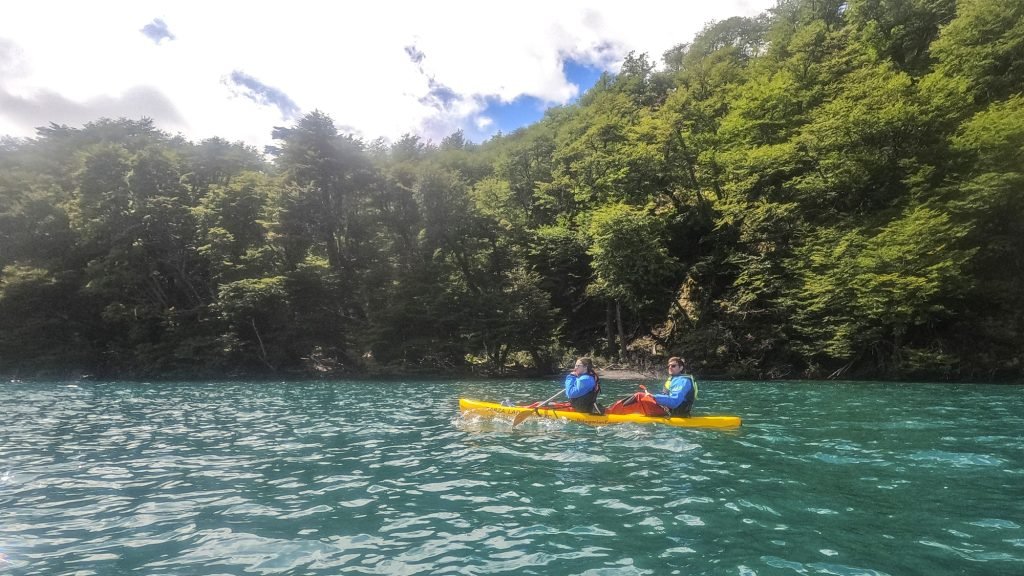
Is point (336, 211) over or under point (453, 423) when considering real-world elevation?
over

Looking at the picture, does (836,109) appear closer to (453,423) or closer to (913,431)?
(913,431)

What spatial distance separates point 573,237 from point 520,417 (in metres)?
19.5

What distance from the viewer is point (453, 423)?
1087 cm

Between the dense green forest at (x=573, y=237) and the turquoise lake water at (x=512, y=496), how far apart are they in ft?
42.9

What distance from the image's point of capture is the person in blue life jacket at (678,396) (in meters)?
10.2

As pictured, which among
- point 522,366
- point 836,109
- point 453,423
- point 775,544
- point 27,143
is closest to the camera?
point 775,544

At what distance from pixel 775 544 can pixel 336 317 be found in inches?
1108

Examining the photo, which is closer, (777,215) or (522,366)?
(777,215)

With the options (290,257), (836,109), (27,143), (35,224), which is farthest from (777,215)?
(27,143)

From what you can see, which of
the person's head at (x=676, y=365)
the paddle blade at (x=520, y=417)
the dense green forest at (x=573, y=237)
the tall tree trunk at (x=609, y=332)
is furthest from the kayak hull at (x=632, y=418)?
the tall tree trunk at (x=609, y=332)

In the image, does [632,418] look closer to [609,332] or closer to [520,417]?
[520,417]

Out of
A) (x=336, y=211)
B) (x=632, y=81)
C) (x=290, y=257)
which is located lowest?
(x=290, y=257)

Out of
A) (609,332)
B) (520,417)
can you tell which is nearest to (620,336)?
(609,332)

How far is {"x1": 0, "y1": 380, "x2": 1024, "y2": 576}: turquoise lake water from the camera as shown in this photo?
413cm
